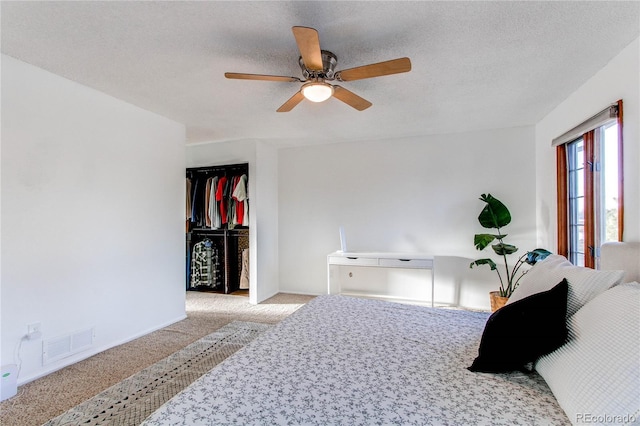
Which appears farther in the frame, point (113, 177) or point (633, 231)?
point (113, 177)

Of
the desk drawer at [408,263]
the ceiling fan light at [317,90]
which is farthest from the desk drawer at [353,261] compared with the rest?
the ceiling fan light at [317,90]

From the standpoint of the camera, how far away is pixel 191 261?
16.1 ft

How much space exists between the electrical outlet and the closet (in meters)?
2.47

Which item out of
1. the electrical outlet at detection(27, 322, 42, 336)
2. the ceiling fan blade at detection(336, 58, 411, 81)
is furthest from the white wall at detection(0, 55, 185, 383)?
the ceiling fan blade at detection(336, 58, 411, 81)

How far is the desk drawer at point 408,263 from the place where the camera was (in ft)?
12.4

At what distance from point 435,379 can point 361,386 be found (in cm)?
31

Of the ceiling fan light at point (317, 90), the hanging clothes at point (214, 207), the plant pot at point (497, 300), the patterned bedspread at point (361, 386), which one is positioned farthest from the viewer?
the hanging clothes at point (214, 207)

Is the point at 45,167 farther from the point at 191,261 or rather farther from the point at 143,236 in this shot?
the point at 191,261

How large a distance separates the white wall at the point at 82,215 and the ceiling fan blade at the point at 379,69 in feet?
7.29

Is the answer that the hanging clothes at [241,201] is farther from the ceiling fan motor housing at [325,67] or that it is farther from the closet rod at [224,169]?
the ceiling fan motor housing at [325,67]

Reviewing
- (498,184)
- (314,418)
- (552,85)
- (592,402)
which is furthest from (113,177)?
(498,184)

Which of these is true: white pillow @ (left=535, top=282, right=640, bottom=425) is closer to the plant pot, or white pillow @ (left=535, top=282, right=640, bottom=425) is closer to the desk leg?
the plant pot

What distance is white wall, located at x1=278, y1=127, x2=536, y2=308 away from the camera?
385 centimetres

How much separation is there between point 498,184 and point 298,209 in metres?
2.75
